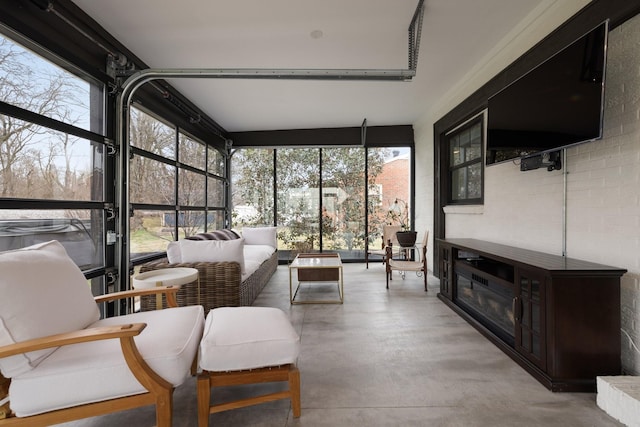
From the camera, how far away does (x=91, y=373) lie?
3.93 ft

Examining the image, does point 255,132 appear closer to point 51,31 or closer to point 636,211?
point 51,31

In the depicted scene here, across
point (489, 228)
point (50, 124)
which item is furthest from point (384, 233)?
point (50, 124)

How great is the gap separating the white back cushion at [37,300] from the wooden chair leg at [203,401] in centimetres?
68

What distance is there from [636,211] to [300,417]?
229 centimetres

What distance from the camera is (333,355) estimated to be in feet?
7.14

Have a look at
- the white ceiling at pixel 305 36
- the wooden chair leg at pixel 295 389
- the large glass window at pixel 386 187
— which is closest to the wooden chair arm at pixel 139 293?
the wooden chair leg at pixel 295 389

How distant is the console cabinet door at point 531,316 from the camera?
6.00 ft

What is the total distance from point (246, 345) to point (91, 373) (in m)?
0.63

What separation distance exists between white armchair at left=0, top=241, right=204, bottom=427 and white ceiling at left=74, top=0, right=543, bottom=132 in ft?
6.97

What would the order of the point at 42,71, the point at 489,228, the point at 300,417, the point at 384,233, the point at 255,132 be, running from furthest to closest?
the point at 255,132 → the point at 384,233 → the point at 489,228 → the point at 42,71 → the point at 300,417

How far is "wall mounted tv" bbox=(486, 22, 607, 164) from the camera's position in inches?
69.2

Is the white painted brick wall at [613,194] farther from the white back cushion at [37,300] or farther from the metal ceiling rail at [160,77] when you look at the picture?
the white back cushion at [37,300]

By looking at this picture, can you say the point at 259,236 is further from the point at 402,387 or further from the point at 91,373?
the point at 91,373

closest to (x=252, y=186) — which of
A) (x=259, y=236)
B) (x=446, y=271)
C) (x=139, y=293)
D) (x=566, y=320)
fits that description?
(x=259, y=236)
